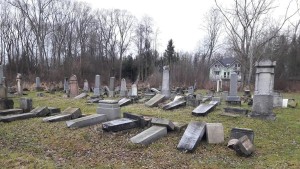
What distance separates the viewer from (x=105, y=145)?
20.4ft

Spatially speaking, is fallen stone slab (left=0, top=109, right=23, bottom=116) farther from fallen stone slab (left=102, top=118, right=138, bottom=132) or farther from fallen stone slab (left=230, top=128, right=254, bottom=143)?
fallen stone slab (left=230, top=128, right=254, bottom=143)

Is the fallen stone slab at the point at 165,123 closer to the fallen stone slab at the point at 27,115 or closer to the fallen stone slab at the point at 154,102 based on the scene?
the fallen stone slab at the point at 27,115

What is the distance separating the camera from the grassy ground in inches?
205

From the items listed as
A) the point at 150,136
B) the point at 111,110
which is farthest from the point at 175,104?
the point at 150,136

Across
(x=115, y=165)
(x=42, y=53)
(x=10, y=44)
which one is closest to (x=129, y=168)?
(x=115, y=165)

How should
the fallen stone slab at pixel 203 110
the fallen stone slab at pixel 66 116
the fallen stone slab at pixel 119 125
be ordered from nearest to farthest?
the fallen stone slab at pixel 119 125
the fallen stone slab at pixel 66 116
the fallen stone slab at pixel 203 110

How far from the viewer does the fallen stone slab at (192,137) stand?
5835mm

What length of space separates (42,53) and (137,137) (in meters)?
35.3

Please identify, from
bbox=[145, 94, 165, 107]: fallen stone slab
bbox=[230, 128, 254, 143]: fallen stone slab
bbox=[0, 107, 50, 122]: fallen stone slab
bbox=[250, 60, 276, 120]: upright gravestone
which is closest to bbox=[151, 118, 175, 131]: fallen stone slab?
bbox=[230, 128, 254, 143]: fallen stone slab

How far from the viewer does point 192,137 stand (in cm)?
612

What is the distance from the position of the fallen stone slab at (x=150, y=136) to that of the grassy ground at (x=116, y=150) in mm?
122

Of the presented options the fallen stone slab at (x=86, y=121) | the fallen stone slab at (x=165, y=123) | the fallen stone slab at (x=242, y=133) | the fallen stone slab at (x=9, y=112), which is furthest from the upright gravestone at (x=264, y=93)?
the fallen stone slab at (x=9, y=112)

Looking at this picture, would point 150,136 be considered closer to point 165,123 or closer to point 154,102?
point 165,123

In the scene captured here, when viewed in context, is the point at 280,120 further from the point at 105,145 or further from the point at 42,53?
the point at 42,53
